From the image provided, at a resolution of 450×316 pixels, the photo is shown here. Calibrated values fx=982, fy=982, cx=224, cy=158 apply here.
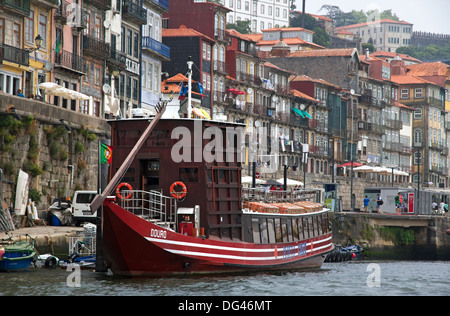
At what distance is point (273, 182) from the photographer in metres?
64.5

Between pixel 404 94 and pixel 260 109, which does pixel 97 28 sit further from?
pixel 404 94

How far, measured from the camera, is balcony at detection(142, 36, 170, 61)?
6438cm

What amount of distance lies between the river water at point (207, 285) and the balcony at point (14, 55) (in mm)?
15808

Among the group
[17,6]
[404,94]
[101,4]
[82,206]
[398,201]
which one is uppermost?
[404,94]

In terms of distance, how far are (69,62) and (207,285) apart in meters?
27.3

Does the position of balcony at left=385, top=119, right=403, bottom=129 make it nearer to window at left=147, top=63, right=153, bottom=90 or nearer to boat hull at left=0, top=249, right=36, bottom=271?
window at left=147, top=63, right=153, bottom=90

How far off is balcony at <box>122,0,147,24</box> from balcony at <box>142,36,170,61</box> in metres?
1.40

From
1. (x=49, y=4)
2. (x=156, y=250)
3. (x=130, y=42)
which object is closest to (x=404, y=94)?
(x=130, y=42)

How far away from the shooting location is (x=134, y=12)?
61.7 metres

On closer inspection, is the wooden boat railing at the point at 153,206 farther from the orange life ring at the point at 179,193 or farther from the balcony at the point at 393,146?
the balcony at the point at 393,146

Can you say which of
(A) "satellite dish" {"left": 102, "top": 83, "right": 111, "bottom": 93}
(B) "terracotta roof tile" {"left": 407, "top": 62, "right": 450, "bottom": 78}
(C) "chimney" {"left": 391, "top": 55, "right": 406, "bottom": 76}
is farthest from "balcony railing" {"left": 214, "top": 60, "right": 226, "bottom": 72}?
(B) "terracotta roof tile" {"left": 407, "top": 62, "right": 450, "bottom": 78}
